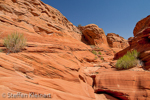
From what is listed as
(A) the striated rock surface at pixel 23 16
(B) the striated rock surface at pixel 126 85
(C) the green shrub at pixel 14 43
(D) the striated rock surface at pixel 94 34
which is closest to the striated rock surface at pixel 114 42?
(D) the striated rock surface at pixel 94 34

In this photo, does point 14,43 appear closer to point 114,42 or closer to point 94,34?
point 94,34

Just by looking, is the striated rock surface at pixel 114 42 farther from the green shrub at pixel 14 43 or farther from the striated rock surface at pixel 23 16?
the green shrub at pixel 14 43

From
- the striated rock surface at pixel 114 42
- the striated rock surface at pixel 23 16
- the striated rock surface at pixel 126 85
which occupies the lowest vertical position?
the striated rock surface at pixel 126 85

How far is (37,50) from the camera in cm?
449

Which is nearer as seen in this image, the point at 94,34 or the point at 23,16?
the point at 23,16

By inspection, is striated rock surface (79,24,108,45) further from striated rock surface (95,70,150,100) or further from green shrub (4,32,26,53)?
green shrub (4,32,26,53)

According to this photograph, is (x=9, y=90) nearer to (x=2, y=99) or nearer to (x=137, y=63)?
(x=2, y=99)

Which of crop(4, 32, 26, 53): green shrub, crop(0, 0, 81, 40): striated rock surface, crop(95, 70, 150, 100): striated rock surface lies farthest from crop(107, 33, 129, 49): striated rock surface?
crop(4, 32, 26, 53): green shrub

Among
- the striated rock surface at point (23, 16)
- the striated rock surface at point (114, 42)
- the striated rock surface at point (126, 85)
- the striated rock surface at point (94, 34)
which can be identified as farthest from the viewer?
the striated rock surface at point (114, 42)

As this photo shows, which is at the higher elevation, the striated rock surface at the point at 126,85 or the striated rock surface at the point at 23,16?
the striated rock surface at the point at 23,16

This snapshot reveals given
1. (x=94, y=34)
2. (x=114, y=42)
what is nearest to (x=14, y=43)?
(x=94, y=34)

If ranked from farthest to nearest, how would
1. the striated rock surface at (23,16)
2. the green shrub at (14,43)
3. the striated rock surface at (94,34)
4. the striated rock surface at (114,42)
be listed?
1. the striated rock surface at (114,42)
2. the striated rock surface at (94,34)
3. the striated rock surface at (23,16)
4. the green shrub at (14,43)

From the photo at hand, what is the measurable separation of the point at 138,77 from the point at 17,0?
1458cm

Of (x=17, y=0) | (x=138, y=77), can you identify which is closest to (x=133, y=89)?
(x=138, y=77)
